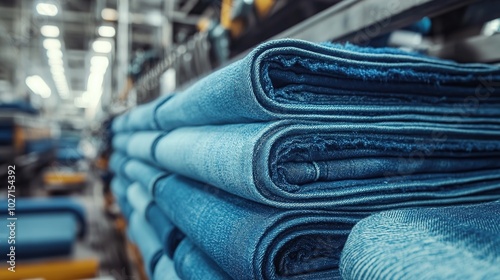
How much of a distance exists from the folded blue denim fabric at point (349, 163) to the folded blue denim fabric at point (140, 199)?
47cm

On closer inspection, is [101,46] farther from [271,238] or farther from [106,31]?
[271,238]

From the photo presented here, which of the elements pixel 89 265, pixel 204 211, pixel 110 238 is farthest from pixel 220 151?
pixel 110 238

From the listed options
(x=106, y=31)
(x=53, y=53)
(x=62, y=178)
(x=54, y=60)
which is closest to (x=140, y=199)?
(x=106, y=31)

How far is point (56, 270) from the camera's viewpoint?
1.43 m

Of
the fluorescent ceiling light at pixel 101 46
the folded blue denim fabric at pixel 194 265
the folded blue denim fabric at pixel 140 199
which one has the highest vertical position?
the fluorescent ceiling light at pixel 101 46

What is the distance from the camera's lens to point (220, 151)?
0.46m

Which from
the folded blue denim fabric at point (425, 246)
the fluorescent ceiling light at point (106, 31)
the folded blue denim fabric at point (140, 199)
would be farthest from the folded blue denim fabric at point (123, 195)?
the fluorescent ceiling light at point (106, 31)

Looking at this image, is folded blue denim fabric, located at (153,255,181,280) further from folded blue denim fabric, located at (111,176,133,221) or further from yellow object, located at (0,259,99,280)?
yellow object, located at (0,259,99,280)

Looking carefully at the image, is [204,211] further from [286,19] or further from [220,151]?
[286,19]

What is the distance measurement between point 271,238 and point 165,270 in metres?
0.40

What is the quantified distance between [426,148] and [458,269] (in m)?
0.25

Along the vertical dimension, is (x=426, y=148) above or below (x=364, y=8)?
below

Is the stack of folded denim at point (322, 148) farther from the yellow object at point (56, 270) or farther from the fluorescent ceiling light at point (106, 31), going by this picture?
the fluorescent ceiling light at point (106, 31)

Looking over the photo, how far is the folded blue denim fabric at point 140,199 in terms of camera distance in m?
0.98
